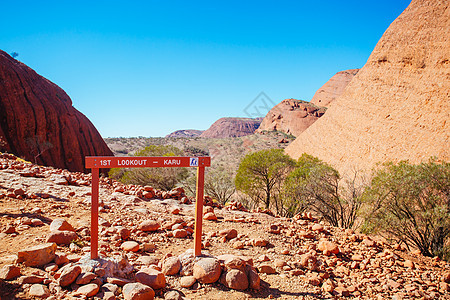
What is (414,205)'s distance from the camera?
10.5 metres

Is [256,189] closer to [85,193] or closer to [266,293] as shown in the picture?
[85,193]

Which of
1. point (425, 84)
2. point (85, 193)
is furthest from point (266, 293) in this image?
point (425, 84)

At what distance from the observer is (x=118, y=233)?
6105mm

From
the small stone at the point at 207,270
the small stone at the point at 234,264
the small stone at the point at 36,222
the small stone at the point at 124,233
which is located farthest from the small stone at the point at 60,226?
the small stone at the point at 234,264

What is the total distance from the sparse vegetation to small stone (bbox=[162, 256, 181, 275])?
342 inches

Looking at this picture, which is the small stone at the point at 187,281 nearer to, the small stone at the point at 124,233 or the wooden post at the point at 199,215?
the wooden post at the point at 199,215


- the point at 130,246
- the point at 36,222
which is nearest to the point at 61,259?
the point at 130,246

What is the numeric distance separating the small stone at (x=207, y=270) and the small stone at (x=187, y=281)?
0.12 meters

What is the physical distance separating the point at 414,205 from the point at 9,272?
42.0ft

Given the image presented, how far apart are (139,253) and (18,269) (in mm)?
2179

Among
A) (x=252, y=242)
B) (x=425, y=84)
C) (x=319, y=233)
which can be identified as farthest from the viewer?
(x=425, y=84)

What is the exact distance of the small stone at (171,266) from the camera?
4750 mm

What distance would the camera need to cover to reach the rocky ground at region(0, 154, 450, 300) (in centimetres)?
396

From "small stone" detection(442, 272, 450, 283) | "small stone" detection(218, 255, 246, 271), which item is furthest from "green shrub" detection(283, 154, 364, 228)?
"small stone" detection(218, 255, 246, 271)
